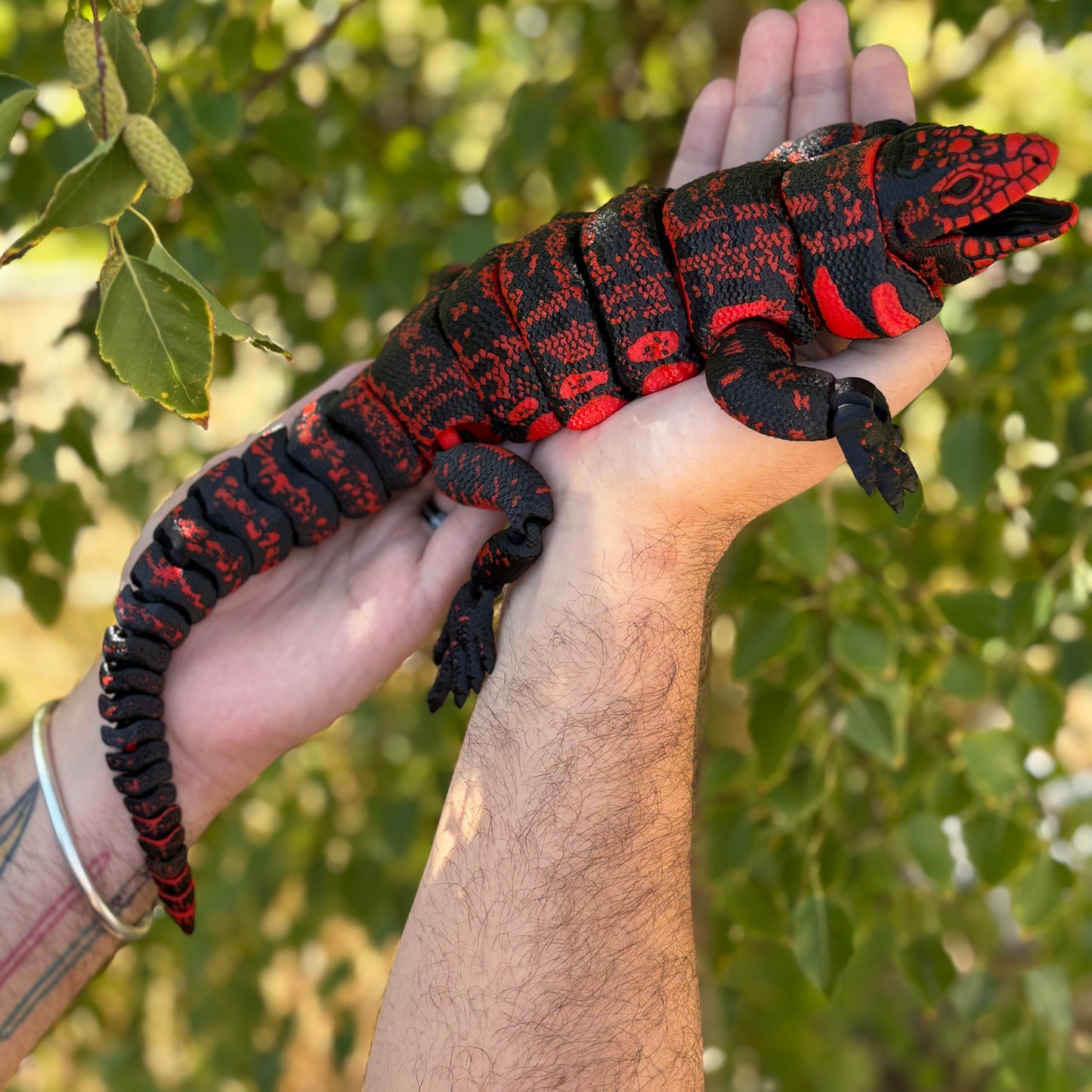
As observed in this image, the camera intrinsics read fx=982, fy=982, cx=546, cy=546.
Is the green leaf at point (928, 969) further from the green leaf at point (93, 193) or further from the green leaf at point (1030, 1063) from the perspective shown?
the green leaf at point (93, 193)

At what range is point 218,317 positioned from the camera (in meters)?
0.72

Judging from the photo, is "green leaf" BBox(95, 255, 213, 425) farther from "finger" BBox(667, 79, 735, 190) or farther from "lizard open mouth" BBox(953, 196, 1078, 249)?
"finger" BBox(667, 79, 735, 190)

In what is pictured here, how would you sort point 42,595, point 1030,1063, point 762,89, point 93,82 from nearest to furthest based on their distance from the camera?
point 93,82 → point 1030,1063 → point 762,89 → point 42,595

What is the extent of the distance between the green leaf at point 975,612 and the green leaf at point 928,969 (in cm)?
46

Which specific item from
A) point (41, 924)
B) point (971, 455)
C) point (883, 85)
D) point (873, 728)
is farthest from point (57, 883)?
point (883, 85)

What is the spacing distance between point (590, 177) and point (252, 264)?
0.90 meters

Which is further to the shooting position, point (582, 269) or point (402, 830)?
point (402, 830)

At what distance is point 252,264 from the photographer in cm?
162

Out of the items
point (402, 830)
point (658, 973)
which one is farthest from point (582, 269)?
point (402, 830)

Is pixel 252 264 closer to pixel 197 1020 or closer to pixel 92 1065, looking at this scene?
pixel 197 1020

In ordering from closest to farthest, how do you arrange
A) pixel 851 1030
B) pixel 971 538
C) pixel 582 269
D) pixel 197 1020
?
pixel 582 269, pixel 971 538, pixel 197 1020, pixel 851 1030

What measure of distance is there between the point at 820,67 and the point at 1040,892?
4.36ft

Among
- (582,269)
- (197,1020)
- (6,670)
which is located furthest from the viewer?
(6,670)

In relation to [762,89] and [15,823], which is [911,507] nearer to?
[762,89]
